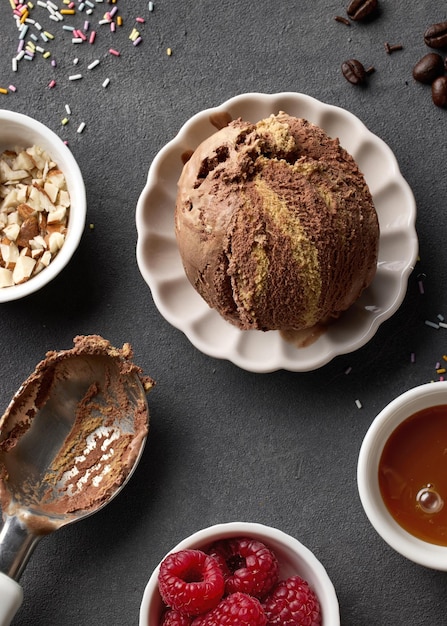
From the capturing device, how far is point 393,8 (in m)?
1.62

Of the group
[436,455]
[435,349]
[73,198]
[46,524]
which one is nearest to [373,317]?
[435,349]

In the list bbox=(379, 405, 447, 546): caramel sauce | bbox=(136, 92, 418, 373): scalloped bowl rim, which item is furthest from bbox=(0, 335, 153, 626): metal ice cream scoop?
bbox=(379, 405, 447, 546): caramel sauce

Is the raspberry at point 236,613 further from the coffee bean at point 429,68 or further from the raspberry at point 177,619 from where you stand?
the coffee bean at point 429,68

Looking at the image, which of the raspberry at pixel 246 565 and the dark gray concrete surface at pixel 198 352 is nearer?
the raspberry at pixel 246 565

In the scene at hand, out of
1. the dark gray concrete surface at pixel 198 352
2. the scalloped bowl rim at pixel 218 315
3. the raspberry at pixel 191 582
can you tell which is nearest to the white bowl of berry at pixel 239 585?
the raspberry at pixel 191 582

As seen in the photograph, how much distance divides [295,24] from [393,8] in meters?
0.20

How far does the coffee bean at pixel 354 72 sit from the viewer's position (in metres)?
1.59

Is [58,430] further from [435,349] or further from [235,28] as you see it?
[235,28]

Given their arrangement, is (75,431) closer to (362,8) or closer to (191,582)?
(191,582)

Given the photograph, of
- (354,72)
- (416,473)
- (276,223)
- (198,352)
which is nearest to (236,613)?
(416,473)

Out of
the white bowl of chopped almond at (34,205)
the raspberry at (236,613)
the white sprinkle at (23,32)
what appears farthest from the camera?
the white sprinkle at (23,32)

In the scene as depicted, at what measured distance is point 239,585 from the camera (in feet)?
4.50

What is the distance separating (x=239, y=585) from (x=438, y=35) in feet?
3.62

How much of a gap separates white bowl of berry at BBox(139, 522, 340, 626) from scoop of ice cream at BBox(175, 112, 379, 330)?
0.39 meters
